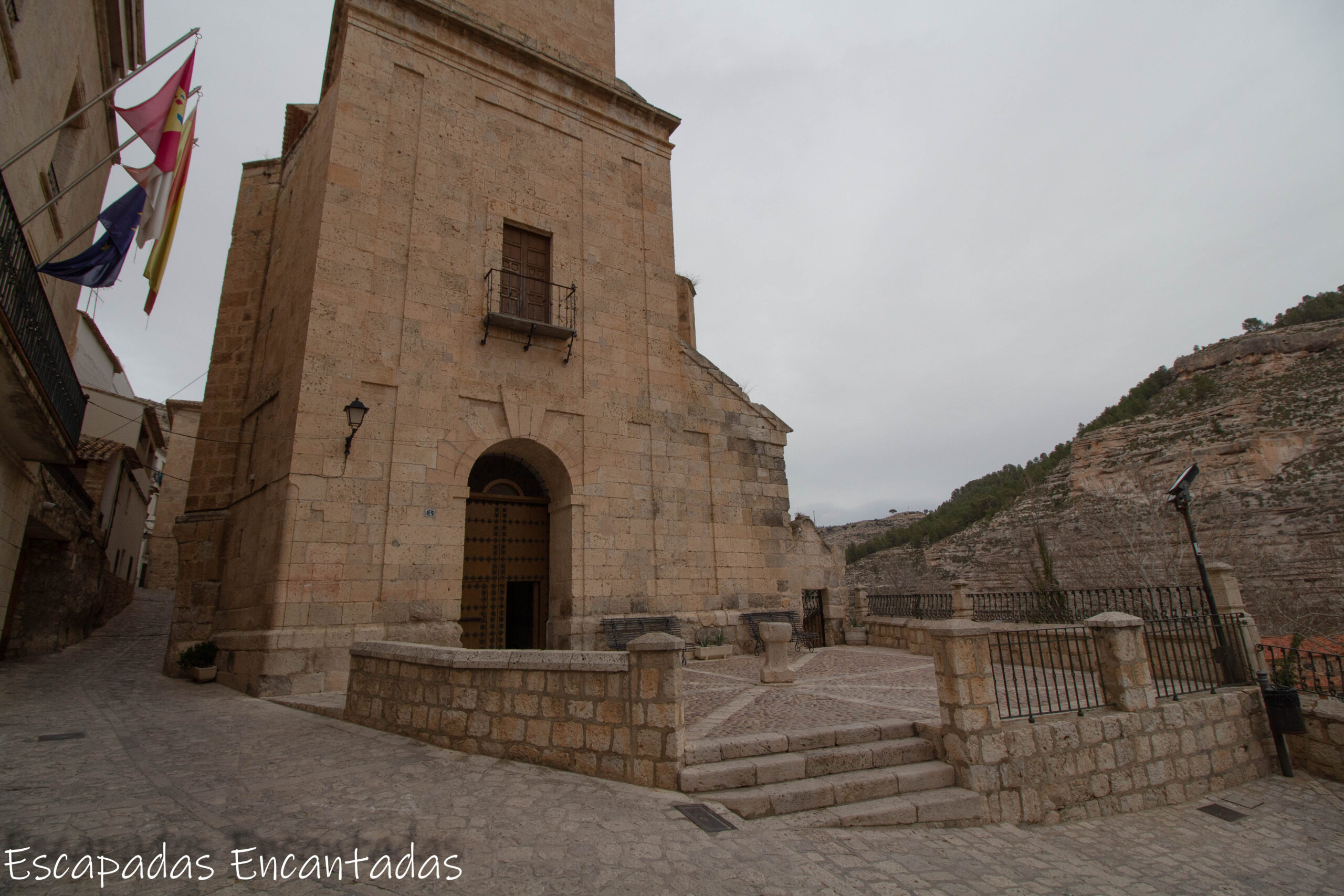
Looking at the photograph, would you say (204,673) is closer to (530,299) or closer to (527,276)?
(530,299)

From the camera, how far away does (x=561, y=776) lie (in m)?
4.64

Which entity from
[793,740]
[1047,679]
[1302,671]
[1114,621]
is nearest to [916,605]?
[1047,679]

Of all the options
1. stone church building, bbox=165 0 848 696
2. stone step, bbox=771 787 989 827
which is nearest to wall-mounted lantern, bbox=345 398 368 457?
stone church building, bbox=165 0 848 696

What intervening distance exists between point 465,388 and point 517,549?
2.97 m

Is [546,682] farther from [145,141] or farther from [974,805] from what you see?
[145,141]

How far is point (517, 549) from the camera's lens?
10.7 m

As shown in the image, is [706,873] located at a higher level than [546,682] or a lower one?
lower

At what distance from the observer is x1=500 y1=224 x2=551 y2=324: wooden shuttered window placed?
10.8 metres

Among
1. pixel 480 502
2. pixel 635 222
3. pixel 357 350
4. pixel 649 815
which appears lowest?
pixel 649 815

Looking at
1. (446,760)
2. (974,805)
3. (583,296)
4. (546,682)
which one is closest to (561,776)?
(546,682)

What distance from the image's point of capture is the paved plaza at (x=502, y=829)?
129 inches

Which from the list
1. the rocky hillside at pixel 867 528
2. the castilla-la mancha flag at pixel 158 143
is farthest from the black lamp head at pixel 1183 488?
the rocky hillside at pixel 867 528

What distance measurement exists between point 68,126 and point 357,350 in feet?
22.7

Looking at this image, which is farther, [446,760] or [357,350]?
→ [357,350]
